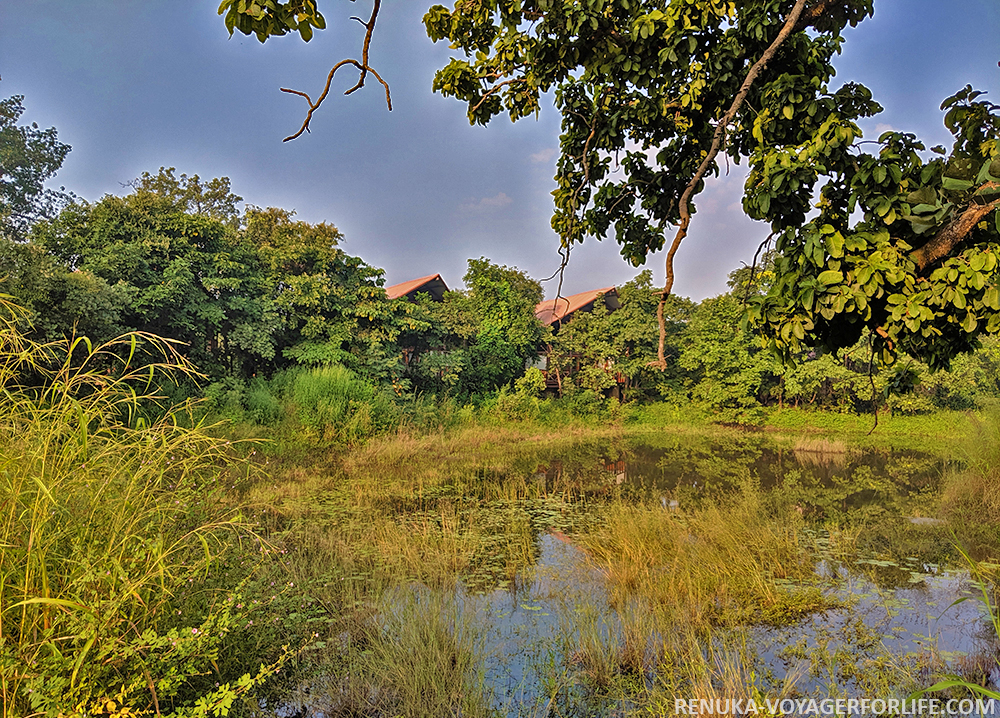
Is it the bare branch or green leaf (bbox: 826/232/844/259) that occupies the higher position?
the bare branch

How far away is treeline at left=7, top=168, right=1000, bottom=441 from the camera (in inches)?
389

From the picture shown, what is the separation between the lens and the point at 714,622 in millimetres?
3551

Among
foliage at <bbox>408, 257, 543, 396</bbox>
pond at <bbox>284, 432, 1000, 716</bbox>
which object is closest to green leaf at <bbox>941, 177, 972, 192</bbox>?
pond at <bbox>284, 432, 1000, 716</bbox>

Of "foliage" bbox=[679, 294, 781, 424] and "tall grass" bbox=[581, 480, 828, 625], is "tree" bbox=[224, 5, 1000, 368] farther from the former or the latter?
"foliage" bbox=[679, 294, 781, 424]

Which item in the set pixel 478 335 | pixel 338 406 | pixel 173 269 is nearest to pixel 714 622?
pixel 338 406

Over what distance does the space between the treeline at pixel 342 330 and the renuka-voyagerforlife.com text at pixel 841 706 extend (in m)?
3.23

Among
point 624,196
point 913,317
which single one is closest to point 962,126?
point 913,317

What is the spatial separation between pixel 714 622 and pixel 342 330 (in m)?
10.8

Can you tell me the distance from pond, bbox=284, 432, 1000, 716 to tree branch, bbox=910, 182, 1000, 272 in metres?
1.21

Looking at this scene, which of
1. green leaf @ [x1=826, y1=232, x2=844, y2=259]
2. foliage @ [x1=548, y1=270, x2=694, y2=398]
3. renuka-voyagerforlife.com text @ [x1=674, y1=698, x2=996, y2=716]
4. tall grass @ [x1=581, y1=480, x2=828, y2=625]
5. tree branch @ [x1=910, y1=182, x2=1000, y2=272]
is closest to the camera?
tree branch @ [x1=910, y1=182, x2=1000, y2=272]

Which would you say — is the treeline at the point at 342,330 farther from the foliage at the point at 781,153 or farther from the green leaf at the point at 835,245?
the green leaf at the point at 835,245

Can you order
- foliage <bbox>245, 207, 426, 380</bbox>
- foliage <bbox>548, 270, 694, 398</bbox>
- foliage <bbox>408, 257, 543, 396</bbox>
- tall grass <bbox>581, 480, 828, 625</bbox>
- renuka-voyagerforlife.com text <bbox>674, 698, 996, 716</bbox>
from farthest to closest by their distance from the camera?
foliage <bbox>548, 270, 694, 398</bbox> → foliage <bbox>408, 257, 543, 396</bbox> → foliage <bbox>245, 207, 426, 380</bbox> → tall grass <bbox>581, 480, 828, 625</bbox> → renuka-voyagerforlife.com text <bbox>674, 698, 996, 716</bbox>

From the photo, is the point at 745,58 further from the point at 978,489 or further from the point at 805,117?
the point at 978,489

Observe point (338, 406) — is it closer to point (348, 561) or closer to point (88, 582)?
point (348, 561)
